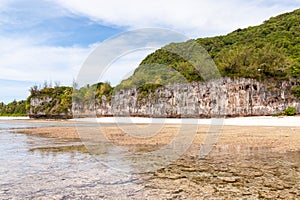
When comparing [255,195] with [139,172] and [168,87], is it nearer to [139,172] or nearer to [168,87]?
[139,172]

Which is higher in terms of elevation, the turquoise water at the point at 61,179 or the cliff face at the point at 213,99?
the cliff face at the point at 213,99

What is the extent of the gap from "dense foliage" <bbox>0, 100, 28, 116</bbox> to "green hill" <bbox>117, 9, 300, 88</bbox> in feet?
157

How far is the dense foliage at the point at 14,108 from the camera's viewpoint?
9634 cm

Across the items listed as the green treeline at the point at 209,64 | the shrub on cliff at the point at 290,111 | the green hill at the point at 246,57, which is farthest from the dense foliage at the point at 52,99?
the shrub on cliff at the point at 290,111

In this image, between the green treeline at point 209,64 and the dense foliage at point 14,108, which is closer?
the green treeline at point 209,64

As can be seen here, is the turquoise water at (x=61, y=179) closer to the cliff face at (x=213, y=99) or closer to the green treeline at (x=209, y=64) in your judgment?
the cliff face at (x=213, y=99)

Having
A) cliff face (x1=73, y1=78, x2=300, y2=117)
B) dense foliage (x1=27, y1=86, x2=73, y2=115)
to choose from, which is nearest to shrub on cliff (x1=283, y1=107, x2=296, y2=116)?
cliff face (x1=73, y1=78, x2=300, y2=117)

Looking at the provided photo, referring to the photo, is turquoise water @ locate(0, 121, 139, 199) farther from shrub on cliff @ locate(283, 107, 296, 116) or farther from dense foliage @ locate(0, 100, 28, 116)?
dense foliage @ locate(0, 100, 28, 116)

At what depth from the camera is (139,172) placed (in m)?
7.36

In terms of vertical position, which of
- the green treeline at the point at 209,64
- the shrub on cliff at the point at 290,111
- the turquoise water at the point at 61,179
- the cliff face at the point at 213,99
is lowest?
the turquoise water at the point at 61,179

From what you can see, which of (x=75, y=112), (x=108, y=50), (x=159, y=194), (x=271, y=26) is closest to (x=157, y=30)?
(x=108, y=50)

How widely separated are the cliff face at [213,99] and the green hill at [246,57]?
8.45 feet

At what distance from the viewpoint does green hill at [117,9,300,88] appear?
42688mm

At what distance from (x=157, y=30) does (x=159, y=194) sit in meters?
13.9
